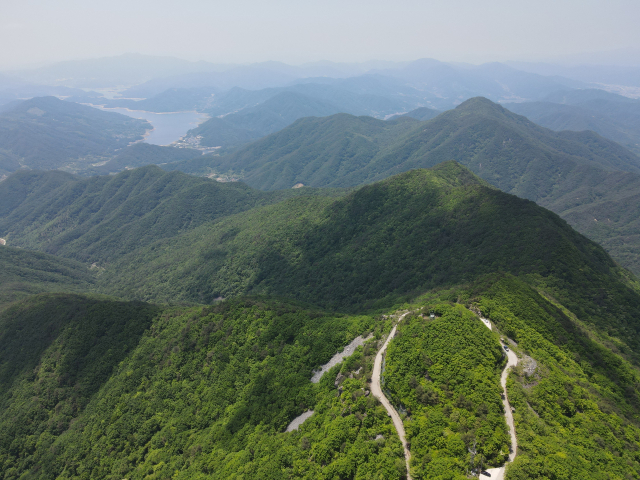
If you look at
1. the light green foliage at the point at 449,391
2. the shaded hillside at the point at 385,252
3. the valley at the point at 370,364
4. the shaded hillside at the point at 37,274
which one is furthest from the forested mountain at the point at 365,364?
the shaded hillside at the point at 37,274

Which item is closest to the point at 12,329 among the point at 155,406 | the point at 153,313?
the point at 153,313

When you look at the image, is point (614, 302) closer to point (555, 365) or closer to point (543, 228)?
point (543, 228)

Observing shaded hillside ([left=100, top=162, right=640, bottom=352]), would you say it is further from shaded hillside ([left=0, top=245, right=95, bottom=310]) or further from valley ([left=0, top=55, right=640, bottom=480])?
shaded hillside ([left=0, top=245, right=95, bottom=310])

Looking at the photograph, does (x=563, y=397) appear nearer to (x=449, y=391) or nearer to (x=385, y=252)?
(x=449, y=391)

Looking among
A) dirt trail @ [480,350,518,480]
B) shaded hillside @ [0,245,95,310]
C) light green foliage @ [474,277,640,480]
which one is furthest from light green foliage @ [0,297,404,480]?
shaded hillside @ [0,245,95,310]

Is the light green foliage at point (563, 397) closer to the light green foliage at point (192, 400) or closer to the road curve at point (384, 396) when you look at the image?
the road curve at point (384, 396)

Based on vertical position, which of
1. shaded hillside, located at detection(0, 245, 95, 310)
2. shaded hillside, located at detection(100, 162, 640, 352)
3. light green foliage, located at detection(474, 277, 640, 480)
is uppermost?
light green foliage, located at detection(474, 277, 640, 480)
